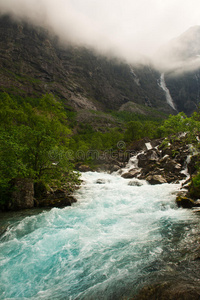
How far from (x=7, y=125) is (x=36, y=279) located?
24.3m

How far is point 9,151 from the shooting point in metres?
15.1

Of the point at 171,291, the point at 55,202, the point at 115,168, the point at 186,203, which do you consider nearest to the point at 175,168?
the point at 186,203

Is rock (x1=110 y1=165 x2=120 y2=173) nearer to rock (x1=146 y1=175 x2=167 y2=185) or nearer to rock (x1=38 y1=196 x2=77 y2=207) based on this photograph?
rock (x1=146 y1=175 x2=167 y2=185)

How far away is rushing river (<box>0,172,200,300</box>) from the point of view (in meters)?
6.25

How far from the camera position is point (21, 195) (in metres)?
15.8

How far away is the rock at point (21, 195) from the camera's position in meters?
15.3

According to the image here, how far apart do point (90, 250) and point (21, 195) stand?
9.79 meters

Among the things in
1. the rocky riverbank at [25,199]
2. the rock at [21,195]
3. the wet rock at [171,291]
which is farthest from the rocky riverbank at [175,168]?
the rock at [21,195]

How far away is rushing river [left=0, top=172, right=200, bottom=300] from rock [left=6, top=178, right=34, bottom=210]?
132 centimetres

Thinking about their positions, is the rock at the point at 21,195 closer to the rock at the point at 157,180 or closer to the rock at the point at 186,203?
the rock at the point at 186,203

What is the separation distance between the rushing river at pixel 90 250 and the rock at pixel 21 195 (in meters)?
1.32

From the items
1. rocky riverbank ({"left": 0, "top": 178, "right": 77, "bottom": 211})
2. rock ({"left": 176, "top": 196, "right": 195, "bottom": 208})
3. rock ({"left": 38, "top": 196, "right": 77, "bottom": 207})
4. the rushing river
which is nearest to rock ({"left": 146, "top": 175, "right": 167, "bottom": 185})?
the rushing river

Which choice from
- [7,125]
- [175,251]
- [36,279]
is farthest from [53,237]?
[7,125]

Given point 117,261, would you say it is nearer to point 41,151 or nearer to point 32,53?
point 41,151
